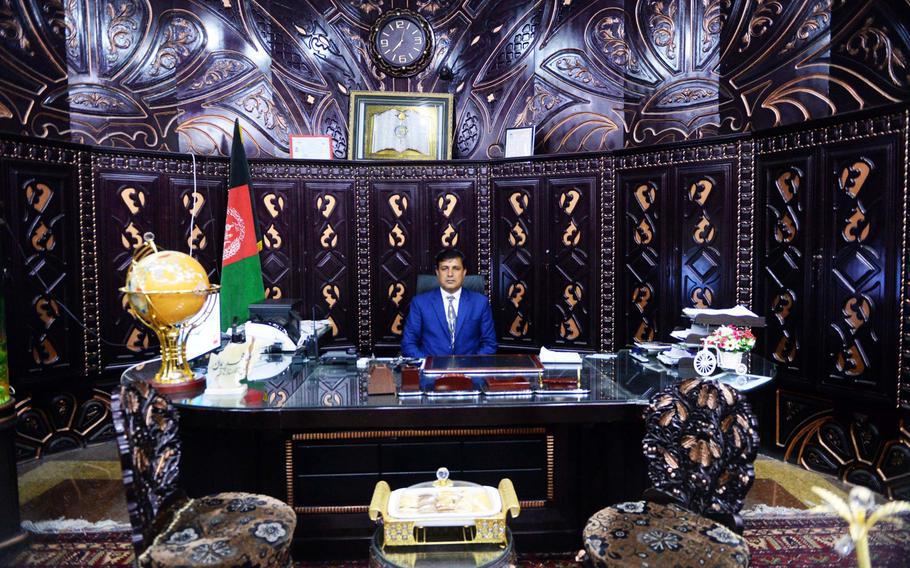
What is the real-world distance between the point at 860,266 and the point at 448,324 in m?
2.66

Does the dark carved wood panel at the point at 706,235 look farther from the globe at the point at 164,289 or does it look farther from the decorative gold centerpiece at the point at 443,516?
the globe at the point at 164,289

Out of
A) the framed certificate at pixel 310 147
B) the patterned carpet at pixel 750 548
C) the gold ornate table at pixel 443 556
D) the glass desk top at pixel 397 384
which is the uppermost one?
the framed certificate at pixel 310 147

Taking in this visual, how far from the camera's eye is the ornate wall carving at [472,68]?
427 cm

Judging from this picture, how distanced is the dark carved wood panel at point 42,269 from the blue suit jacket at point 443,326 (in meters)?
2.63

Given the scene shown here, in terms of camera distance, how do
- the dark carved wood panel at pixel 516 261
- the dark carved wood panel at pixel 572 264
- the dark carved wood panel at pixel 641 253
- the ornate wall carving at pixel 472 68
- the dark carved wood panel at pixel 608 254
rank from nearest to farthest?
the ornate wall carving at pixel 472 68, the dark carved wood panel at pixel 641 253, the dark carved wood panel at pixel 608 254, the dark carved wood panel at pixel 572 264, the dark carved wood panel at pixel 516 261

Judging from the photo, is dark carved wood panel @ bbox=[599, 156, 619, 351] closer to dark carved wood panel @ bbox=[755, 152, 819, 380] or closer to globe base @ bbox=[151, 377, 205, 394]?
dark carved wood panel @ bbox=[755, 152, 819, 380]

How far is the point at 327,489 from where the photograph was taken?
2738 millimetres

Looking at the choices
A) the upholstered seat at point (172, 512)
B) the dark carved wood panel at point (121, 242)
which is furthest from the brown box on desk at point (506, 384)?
the dark carved wood panel at point (121, 242)

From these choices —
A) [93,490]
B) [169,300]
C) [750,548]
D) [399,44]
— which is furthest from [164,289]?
[399,44]

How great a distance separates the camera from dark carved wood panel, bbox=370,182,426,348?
19.4 feet

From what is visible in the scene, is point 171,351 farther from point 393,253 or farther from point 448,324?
point 393,253

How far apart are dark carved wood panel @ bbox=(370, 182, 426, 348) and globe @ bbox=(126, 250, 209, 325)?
10.6ft

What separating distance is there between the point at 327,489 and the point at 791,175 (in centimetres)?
369

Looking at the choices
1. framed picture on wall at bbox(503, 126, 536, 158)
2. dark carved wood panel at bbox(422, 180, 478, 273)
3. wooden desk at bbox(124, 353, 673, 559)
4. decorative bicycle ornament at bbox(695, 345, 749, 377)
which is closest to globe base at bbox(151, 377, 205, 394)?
wooden desk at bbox(124, 353, 673, 559)
